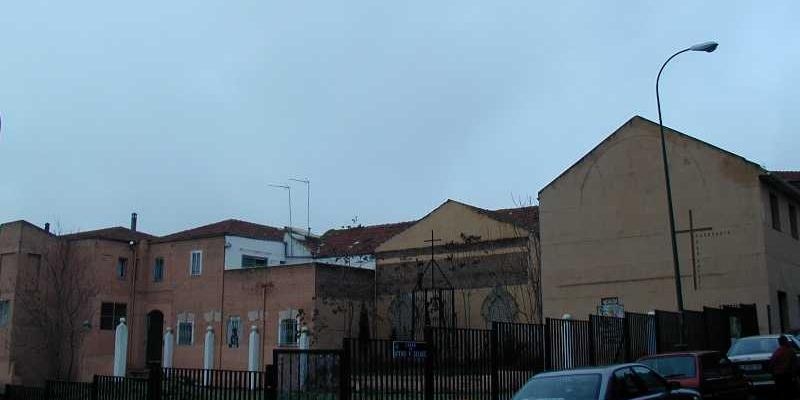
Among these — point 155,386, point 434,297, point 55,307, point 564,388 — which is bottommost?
point 155,386

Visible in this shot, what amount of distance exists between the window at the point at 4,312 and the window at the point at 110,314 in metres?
4.48

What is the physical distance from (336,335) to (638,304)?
14759 millimetres

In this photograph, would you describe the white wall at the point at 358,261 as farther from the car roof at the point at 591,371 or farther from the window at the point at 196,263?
the car roof at the point at 591,371

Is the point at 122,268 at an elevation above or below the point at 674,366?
above

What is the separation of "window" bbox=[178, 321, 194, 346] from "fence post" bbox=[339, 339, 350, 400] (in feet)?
97.0

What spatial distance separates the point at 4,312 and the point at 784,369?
36.6 metres

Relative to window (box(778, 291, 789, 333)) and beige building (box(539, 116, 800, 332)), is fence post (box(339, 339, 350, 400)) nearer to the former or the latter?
beige building (box(539, 116, 800, 332))

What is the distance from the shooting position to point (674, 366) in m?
16.8

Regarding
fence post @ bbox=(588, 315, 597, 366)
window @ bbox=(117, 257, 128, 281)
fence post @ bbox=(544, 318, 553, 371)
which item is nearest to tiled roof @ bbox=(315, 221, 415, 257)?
window @ bbox=(117, 257, 128, 281)

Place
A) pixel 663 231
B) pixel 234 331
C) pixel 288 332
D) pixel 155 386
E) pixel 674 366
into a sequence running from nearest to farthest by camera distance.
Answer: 1. pixel 674 366
2. pixel 155 386
3. pixel 663 231
4. pixel 288 332
5. pixel 234 331

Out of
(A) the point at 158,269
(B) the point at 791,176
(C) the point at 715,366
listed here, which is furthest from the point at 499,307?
(C) the point at 715,366

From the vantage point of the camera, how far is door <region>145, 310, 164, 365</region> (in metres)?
45.8

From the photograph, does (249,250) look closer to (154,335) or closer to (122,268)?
(122,268)

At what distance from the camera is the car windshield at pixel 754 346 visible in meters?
21.1
